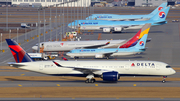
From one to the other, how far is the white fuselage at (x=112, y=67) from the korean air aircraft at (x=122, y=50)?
1076 inches

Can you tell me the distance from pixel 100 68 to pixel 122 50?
28237mm

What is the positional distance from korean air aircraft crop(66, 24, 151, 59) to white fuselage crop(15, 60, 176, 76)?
27.3 metres

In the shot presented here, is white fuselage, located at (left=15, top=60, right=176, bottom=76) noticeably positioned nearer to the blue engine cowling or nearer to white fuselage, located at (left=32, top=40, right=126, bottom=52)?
the blue engine cowling

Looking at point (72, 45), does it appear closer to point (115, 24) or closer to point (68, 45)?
point (68, 45)

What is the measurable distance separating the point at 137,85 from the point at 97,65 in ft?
25.1

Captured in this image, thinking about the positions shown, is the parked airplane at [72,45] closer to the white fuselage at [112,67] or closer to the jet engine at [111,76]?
the white fuselage at [112,67]

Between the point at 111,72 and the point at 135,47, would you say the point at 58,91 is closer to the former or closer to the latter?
the point at 111,72

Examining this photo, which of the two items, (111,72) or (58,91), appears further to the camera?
(111,72)

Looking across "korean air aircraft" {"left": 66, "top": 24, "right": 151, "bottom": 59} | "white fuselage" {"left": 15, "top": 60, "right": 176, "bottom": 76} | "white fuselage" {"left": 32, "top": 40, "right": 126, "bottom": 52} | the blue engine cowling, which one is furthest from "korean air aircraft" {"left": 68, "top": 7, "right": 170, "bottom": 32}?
the blue engine cowling

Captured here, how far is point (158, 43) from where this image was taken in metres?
115

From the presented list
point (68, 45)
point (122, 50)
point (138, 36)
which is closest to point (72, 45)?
point (68, 45)

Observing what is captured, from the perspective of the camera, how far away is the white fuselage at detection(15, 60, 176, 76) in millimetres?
56938

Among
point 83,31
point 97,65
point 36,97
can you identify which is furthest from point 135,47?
point 83,31

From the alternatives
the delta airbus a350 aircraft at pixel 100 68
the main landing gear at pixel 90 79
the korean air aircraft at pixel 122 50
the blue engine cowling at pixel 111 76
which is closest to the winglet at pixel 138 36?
the korean air aircraft at pixel 122 50
